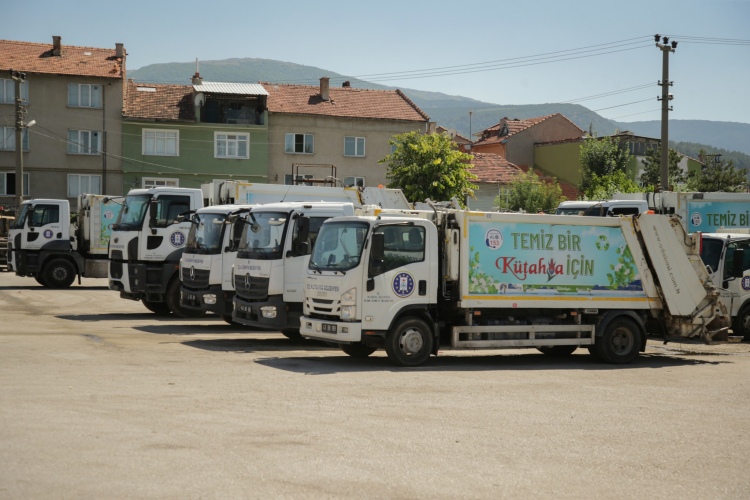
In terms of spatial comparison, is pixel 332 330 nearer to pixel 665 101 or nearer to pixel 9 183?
pixel 665 101

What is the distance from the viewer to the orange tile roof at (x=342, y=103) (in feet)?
197

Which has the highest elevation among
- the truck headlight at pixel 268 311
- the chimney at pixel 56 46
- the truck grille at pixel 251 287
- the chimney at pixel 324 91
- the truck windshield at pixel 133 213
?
the chimney at pixel 56 46

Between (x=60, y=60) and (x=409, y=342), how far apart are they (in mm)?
48828

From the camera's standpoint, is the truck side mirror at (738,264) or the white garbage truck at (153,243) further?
the white garbage truck at (153,243)

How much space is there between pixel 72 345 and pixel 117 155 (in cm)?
4214

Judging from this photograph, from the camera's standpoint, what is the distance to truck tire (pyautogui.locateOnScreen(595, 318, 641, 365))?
16.6m

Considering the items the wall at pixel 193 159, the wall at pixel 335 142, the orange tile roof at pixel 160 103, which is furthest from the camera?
the wall at pixel 335 142

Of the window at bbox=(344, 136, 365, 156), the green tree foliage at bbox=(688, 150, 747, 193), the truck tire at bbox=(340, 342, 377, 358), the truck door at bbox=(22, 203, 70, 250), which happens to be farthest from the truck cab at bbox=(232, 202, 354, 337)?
the green tree foliage at bbox=(688, 150, 747, 193)

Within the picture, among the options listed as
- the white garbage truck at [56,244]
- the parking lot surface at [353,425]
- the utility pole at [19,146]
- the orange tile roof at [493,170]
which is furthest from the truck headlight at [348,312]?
the orange tile roof at [493,170]

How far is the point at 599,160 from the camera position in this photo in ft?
221

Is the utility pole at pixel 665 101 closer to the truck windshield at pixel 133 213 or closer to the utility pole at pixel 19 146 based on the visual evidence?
the truck windshield at pixel 133 213

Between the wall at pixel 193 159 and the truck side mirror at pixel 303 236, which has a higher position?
the wall at pixel 193 159

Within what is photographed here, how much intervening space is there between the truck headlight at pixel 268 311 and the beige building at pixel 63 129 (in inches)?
1646

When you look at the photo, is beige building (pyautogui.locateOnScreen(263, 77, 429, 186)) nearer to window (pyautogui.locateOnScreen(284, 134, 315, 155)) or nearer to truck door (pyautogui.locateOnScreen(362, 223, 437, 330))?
window (pyautogui.locateOnScreen(284, 134, 315, 155))
